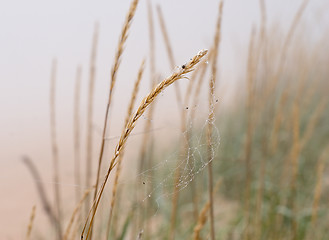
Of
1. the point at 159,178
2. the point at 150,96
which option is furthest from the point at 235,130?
the point at 150,96

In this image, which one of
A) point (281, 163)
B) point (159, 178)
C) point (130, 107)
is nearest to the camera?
point (130, 107)

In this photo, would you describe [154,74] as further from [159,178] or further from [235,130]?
[235,130]

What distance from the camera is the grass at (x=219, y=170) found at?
65cm

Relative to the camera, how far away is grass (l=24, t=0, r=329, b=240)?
65 cm

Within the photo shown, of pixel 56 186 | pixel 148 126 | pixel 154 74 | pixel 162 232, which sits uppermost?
pixel 154 74

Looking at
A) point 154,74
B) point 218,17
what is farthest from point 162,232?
point 218,17

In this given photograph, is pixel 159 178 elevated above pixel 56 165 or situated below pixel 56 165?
below

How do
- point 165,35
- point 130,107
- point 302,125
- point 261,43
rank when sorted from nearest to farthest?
point 130,107, point 165,35, point 261,43, point 302,125

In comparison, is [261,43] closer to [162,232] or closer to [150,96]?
[150,96]

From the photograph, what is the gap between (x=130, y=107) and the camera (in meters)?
0.61

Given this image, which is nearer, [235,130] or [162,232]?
[162,232]

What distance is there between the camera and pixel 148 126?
3.38 feet

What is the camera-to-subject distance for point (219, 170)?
296 cm

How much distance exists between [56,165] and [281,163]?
1.91 metres
